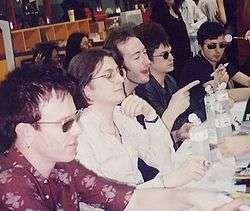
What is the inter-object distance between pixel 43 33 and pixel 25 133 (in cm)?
43

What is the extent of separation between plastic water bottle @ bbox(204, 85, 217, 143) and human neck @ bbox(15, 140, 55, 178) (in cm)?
51

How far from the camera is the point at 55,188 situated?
0.96 meters

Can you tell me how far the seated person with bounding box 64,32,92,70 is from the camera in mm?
1160

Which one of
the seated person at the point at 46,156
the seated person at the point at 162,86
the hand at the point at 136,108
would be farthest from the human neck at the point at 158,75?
the seated person at the point at 46,156

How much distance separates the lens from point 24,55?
111 cm

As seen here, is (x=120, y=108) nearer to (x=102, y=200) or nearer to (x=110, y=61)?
(x=110, y=61)

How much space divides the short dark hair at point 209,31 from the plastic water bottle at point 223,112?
0.52 feet

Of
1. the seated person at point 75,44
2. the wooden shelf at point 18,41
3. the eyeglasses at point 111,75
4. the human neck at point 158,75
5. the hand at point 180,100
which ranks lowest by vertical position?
the hand at point 180,100

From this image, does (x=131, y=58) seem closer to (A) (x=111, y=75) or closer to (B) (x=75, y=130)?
(A) (x=111, y=75)

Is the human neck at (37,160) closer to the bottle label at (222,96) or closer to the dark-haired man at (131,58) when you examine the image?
the dark-haired man at (131,58)

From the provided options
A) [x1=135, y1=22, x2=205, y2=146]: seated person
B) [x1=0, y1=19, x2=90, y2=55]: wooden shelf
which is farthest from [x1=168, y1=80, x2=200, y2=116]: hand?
[x1=0, y1=19, x2=90, y2=55]: wooden shelf

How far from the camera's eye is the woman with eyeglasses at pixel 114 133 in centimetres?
112

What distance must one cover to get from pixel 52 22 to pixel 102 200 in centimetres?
50

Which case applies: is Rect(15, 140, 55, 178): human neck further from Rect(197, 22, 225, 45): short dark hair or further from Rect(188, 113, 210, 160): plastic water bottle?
Rect(197, 22, 225, 45): short dark hair
